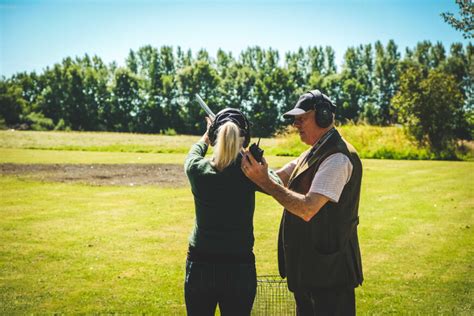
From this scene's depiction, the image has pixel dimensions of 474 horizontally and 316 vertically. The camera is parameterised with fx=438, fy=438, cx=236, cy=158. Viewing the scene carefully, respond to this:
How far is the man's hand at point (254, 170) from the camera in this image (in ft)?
9.60

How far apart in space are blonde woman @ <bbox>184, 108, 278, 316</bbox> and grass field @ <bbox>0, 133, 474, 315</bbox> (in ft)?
8.78

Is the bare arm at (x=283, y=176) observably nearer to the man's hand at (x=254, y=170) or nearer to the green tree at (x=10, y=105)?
the man's hand at (x=254, y=170)

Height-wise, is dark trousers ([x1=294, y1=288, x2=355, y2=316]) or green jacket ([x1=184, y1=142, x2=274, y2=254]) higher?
green jacket ([x1=184, y1=142, x2=274, y2=254])

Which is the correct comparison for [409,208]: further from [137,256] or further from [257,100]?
[257,100]

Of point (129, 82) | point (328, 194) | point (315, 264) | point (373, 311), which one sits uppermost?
point (129, 82)

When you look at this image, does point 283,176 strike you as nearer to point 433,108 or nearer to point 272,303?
point 272,303

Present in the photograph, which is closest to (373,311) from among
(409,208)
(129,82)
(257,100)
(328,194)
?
(328,194)

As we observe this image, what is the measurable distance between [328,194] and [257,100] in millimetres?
75350

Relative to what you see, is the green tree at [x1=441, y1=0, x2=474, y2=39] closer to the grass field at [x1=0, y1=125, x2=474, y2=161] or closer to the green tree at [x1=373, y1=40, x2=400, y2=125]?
the grass field at [x1=0, y1=125, x2=474, y2=161]

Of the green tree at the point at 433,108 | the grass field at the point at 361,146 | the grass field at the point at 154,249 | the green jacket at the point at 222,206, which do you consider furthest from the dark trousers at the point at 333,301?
the green tree at the point at 433,108

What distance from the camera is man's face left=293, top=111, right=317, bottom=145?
352 centimetres

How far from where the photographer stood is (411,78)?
96.7 ft

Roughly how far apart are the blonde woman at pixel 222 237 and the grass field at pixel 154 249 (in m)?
2.68

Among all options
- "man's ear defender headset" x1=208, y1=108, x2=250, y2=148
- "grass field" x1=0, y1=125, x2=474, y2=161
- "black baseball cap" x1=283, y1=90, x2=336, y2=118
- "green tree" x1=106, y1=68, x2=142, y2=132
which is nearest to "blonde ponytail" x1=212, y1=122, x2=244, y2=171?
"man's ear defender headset" x1=208, y1=108, x2=250, y2=148
